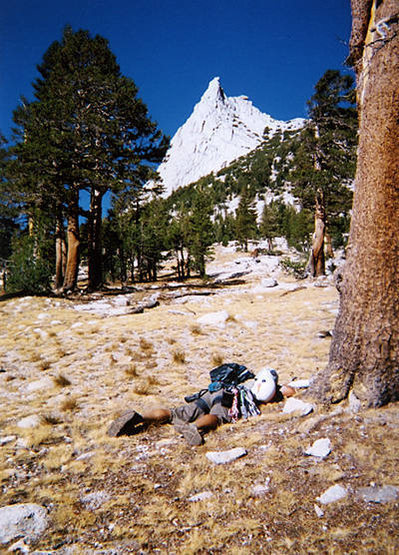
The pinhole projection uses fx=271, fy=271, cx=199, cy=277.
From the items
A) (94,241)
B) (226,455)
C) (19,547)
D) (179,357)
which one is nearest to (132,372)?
(179,357)

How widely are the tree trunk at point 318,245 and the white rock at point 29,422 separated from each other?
15.9m

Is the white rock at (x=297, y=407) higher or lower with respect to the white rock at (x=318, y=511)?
lower

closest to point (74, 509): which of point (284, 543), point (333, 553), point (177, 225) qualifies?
point (284, 543)

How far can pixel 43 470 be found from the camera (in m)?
2.82

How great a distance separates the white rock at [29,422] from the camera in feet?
12.1

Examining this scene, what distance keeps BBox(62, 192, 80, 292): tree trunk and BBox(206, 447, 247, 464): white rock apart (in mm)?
13829

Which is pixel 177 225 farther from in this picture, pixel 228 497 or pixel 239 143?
pixel 239 143

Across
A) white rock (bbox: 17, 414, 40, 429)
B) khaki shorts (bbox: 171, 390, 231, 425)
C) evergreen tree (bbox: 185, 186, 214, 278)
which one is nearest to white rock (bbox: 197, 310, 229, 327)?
khaki shorts (bbox: 171, 390, 231, 425)

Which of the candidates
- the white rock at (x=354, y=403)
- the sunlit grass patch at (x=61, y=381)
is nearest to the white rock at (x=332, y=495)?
the white rock at (x=354, y=403)

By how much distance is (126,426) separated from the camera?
3.49m

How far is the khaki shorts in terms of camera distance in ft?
12.3

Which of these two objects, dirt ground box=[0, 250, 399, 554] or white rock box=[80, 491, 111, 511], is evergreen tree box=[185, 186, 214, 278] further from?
white rock box=[80, 491, 111, 511]

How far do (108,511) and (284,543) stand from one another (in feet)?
4.57

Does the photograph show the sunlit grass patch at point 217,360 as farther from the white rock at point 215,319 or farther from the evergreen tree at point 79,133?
the evergreen tree at point 79,133
